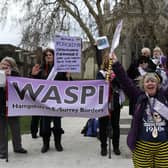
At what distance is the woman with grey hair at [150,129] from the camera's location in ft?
15.7

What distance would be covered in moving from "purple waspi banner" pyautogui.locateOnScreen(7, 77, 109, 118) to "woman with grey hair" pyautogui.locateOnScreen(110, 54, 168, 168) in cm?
279

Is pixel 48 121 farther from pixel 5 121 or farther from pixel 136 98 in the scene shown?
pixel 136 98

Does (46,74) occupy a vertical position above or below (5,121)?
above

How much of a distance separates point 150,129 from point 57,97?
3167mm

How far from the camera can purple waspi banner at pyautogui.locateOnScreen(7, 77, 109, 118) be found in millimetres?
7664

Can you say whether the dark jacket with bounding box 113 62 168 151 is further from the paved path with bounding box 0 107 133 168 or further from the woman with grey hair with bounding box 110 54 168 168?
the paved path with bounding box 0 107 133 168

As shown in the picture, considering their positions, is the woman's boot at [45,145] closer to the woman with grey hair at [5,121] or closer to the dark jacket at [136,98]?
the woman with grey hair at [5,121]

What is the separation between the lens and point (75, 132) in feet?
35.8

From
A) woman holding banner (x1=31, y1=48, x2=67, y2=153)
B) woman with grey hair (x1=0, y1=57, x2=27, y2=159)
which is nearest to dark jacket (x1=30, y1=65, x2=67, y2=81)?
woman holding banner (x1=31, y1=48, x2=67, y2=153)

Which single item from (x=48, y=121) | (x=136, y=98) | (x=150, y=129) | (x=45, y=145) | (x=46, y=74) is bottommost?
(x=45, y=145)

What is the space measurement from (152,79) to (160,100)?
246 mm

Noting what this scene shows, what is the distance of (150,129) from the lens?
478 cm

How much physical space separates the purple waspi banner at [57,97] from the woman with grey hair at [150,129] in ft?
9.16

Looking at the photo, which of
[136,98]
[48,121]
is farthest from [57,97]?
[136,98]
